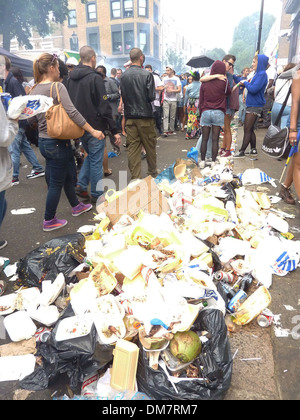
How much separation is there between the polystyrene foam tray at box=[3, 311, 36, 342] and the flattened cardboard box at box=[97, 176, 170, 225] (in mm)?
1189

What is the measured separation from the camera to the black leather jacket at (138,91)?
14.1 feet

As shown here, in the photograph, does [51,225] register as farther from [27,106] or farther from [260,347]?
[260,347]

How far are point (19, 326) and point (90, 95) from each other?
9.13ft

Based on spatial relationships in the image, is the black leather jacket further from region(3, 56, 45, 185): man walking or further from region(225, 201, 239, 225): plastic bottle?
region(225, 201, 239, 225): plastic bottle

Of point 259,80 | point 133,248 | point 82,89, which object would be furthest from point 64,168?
point 259,80

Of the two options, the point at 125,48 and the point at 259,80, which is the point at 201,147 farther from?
the point at 125,48

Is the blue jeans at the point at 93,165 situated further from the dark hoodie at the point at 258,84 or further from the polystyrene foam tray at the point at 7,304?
the dark hoodie at the point at 258,84

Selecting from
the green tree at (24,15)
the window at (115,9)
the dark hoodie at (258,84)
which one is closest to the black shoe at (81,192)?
the dark hoodie at (258,84)

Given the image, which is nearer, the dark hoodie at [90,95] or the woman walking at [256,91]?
the dark hoodie at [90,95]

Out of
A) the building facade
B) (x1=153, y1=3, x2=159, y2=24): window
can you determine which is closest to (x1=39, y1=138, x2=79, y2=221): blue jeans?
the building facade

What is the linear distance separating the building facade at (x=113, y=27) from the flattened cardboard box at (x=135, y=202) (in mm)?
38860

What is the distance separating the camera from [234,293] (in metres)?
2.31

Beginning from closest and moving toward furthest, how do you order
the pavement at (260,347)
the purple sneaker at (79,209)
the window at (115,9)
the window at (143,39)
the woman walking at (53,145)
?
the pavement at (260,347) → the woman walking at (53,145) → the purple sneaker at (79,209) → the window at (115,9) → the window at (143,39)

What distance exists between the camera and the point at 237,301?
2.21 metres
